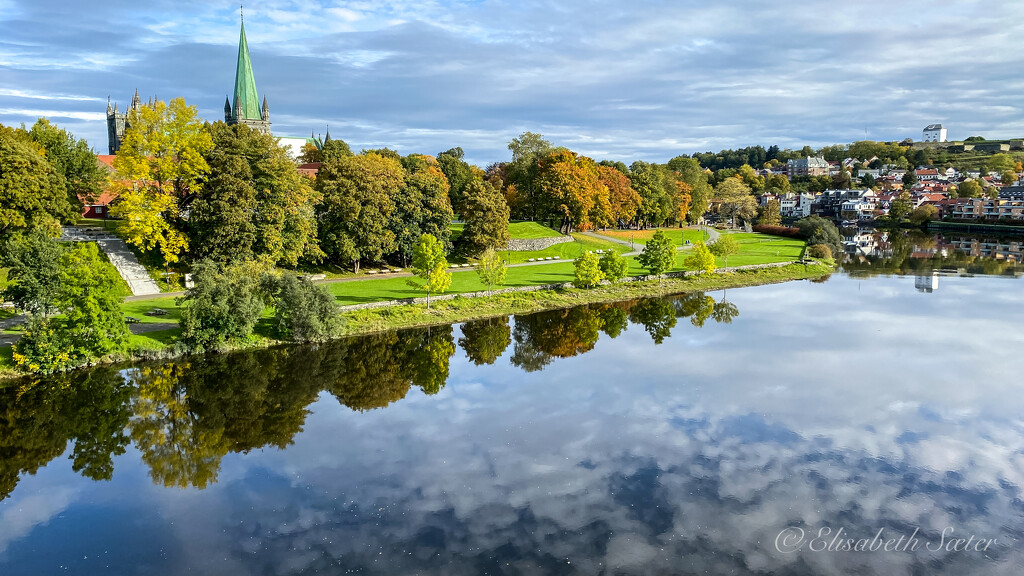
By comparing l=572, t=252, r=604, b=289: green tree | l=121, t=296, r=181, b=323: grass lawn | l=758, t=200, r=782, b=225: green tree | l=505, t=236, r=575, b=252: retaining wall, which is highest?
l=758, t=200, r=782, b=225: green tree

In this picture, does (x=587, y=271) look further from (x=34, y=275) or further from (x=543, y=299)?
(x=34, y=275)

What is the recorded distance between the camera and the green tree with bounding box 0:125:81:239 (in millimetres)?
43906

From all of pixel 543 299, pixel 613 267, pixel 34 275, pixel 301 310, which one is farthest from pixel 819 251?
pixel 34 275

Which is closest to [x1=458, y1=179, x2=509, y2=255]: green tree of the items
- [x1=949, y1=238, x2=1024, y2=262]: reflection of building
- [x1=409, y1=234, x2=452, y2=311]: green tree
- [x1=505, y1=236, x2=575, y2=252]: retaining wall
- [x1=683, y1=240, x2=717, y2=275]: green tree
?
[x1=505, y1=236, x2=575, y2=252]: retaining wall

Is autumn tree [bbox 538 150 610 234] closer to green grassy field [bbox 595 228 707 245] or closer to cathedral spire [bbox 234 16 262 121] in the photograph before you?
green grassy field [bbox 595 228 707 245]

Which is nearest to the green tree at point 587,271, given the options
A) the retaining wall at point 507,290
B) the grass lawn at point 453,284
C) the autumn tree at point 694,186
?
the retaining wall at point 507,290

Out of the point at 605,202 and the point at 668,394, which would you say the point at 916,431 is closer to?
the point at 668,394

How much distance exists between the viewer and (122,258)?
49.6m

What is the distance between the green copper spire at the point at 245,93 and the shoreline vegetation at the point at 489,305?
76.4 metres

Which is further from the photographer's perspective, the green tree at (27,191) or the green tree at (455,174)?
the green tree at (455,174)

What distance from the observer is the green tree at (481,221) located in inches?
2564

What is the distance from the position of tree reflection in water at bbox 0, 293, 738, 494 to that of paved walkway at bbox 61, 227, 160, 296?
45.5 feet

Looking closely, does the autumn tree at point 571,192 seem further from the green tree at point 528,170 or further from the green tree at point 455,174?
the green tree at point 455,174

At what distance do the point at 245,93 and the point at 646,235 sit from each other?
6790 cm
